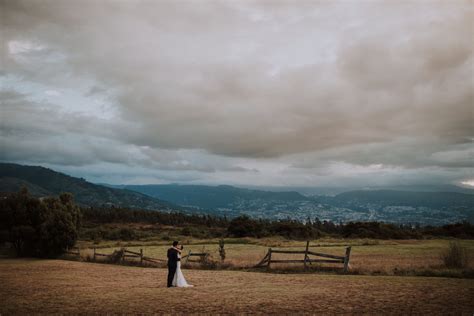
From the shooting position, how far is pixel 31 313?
13.2 meters

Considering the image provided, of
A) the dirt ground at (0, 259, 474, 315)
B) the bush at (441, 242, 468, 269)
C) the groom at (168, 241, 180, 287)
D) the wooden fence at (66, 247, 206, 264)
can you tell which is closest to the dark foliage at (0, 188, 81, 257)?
the wooden fence at (66, 247, 206, 264)

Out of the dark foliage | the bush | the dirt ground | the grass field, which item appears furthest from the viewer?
the dark foliage

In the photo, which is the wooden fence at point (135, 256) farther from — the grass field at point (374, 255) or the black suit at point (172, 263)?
the black suit at point (172, 263)

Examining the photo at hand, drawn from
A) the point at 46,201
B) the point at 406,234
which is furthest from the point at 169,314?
→ the point at 406,234

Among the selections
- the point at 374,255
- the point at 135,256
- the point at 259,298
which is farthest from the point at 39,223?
the point at 374,255

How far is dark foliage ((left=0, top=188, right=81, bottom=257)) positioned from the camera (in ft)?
151

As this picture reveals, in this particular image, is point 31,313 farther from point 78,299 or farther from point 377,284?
point 377,284

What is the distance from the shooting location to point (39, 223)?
49.4m

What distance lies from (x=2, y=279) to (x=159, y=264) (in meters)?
14.1

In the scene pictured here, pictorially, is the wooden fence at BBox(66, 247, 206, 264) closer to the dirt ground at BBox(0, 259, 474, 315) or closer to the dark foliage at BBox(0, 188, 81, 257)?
the dark foliage at BBox(0, 188, 81, 257)

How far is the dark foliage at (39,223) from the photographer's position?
151 feet

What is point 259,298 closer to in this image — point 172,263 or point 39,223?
point 172,263

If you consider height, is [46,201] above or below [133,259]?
above

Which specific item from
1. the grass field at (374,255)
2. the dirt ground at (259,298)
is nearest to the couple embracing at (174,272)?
the dirt ground at (259,298)
